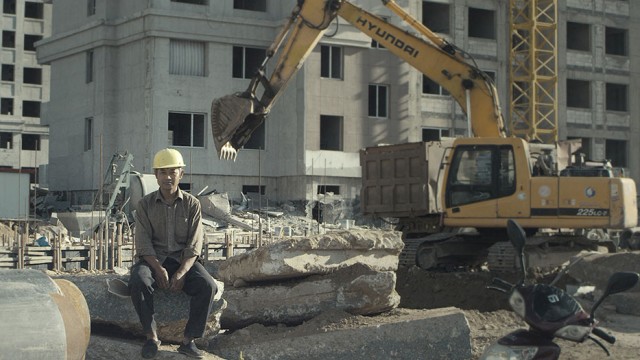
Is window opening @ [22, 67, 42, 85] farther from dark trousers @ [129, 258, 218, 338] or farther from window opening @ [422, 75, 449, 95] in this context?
dark trousers @ [129, 258, 218, 338]

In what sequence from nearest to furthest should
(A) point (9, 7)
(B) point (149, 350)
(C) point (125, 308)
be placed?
(B) point (149, 350)
(C) point (125, 308)
(A) point (9, 7)

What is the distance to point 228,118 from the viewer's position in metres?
20.9

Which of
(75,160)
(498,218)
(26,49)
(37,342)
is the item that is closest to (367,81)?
(75,160)

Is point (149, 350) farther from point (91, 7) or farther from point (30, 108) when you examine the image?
point (30, 108)

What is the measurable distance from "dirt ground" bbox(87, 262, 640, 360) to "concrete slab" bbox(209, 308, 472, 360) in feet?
0.08

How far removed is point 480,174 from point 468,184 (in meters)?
0.27

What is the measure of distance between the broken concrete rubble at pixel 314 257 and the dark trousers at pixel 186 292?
142cm

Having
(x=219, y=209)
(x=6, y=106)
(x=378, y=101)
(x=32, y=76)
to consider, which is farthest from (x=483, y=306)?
(x=32, y=76)

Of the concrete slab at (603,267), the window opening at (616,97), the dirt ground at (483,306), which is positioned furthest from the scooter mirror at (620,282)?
the window opening at (616,97)

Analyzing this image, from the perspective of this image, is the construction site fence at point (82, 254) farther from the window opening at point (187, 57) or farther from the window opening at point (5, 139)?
the window opening at point (5, 139)

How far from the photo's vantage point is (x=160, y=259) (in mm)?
9172

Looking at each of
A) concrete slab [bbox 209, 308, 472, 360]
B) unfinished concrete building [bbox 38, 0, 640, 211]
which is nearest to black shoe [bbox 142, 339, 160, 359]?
concrete slab [bbox 209, 308, 472, 360]

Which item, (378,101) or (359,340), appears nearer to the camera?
(359,340)

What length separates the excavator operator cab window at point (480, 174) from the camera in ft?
58.7
